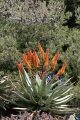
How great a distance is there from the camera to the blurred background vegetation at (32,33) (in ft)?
28.6

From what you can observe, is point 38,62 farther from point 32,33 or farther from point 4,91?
point 32,33

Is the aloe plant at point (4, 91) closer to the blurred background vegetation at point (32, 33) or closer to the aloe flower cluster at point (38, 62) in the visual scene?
the aloe flower cluster at point (38, 62)

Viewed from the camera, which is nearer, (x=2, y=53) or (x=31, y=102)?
(x=31, y=102)

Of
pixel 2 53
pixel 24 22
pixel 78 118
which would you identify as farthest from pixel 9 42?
pixel 78 118

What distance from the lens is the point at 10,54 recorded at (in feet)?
28.1

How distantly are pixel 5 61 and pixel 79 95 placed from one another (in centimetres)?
219

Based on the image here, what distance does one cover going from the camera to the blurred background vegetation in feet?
28.6

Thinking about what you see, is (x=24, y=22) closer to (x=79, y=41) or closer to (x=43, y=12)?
(x=43, y=12)

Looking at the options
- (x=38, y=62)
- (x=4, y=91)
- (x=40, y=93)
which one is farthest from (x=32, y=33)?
(x=38, y=62)

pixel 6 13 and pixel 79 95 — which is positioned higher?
pixel 6 13

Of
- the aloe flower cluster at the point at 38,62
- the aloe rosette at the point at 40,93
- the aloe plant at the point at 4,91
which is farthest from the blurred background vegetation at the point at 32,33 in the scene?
the aloe flower cluster at the point at 38,62

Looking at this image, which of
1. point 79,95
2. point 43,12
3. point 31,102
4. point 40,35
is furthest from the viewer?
point 43,12

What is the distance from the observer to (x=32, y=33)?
9578 millimetres

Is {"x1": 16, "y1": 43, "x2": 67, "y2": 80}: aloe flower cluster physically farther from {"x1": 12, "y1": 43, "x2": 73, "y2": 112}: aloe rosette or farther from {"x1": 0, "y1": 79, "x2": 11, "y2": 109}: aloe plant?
{"x1": 0, "y1": 79, "x2": 11, "y2": 109}: aloe plant
